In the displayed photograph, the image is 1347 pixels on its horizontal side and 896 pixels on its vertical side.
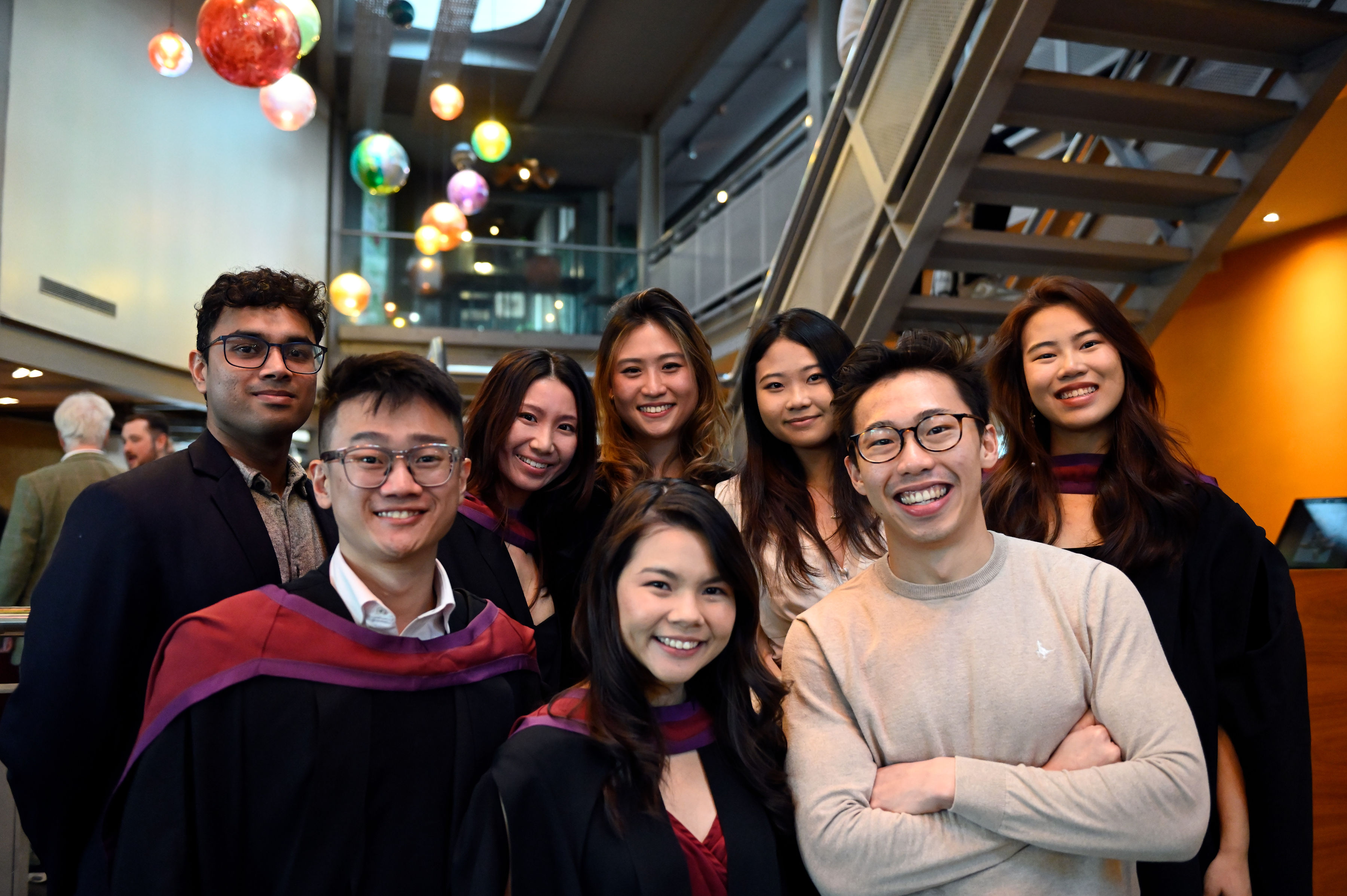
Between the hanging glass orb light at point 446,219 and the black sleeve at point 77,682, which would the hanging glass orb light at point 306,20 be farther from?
the black sleeve at point 77,682

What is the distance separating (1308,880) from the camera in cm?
208

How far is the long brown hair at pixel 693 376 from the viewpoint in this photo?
10.1 feet

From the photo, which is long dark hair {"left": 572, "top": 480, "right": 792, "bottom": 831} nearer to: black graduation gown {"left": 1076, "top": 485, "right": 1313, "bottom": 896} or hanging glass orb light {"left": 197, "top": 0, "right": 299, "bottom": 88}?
black graduation gown {"left": 1076, "top": 485, "right": 1313, "bottom": 896}

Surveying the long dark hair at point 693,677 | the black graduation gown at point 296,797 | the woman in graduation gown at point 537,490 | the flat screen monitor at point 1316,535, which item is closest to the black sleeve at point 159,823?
the black graduation gown at point 296,797

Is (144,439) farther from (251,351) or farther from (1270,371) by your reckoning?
(1270,371)

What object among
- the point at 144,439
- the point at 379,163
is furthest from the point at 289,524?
the point at 379,163

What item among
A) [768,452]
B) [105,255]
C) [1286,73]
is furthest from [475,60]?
[768,452]

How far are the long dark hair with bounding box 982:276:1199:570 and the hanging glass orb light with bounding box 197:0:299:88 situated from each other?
467 cm

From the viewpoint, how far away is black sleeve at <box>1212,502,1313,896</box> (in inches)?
82.0

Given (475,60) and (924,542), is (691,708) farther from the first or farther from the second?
(475,60)

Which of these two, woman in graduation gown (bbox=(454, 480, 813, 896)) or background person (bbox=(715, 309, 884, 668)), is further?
background person (bbox=(715, 309, 884, 668))

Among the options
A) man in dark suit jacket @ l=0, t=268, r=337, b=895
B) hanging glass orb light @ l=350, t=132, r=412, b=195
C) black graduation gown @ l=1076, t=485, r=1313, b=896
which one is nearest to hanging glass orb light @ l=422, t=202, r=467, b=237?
hanging glass orb light @ l=350, t=132, r=412, b=195

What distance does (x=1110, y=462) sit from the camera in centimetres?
239

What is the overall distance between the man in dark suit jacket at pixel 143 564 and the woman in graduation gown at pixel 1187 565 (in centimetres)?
172
